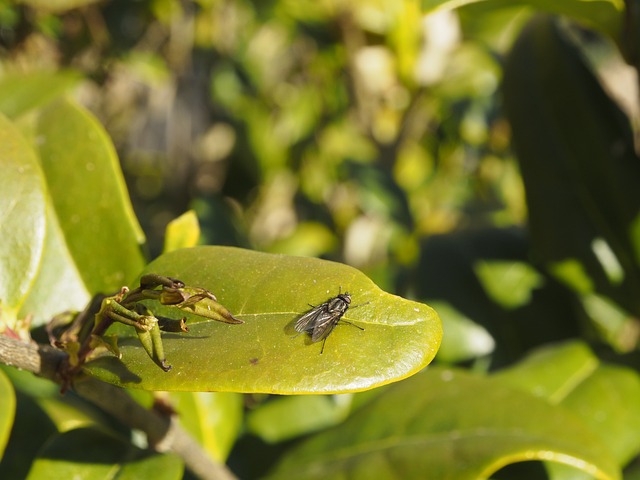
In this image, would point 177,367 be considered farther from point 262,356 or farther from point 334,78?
point 334,78

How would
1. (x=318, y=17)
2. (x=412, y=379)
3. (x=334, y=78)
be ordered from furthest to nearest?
(x=334, y=78) → (x=318, y=17) → (x=412, y=379)

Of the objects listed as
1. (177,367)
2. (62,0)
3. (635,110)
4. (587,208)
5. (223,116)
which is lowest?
(223,116)

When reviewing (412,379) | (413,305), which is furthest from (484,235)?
(413,305)

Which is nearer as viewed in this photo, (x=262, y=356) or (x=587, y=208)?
(x=262, y=356)

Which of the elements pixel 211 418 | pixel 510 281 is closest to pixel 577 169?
pixel 510 281

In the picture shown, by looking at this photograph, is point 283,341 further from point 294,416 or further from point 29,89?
point 29,89

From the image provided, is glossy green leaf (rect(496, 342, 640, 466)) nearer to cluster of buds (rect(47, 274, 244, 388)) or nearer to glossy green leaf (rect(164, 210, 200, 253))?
glossy green leaf (rect(164, 210, 200, 253))
